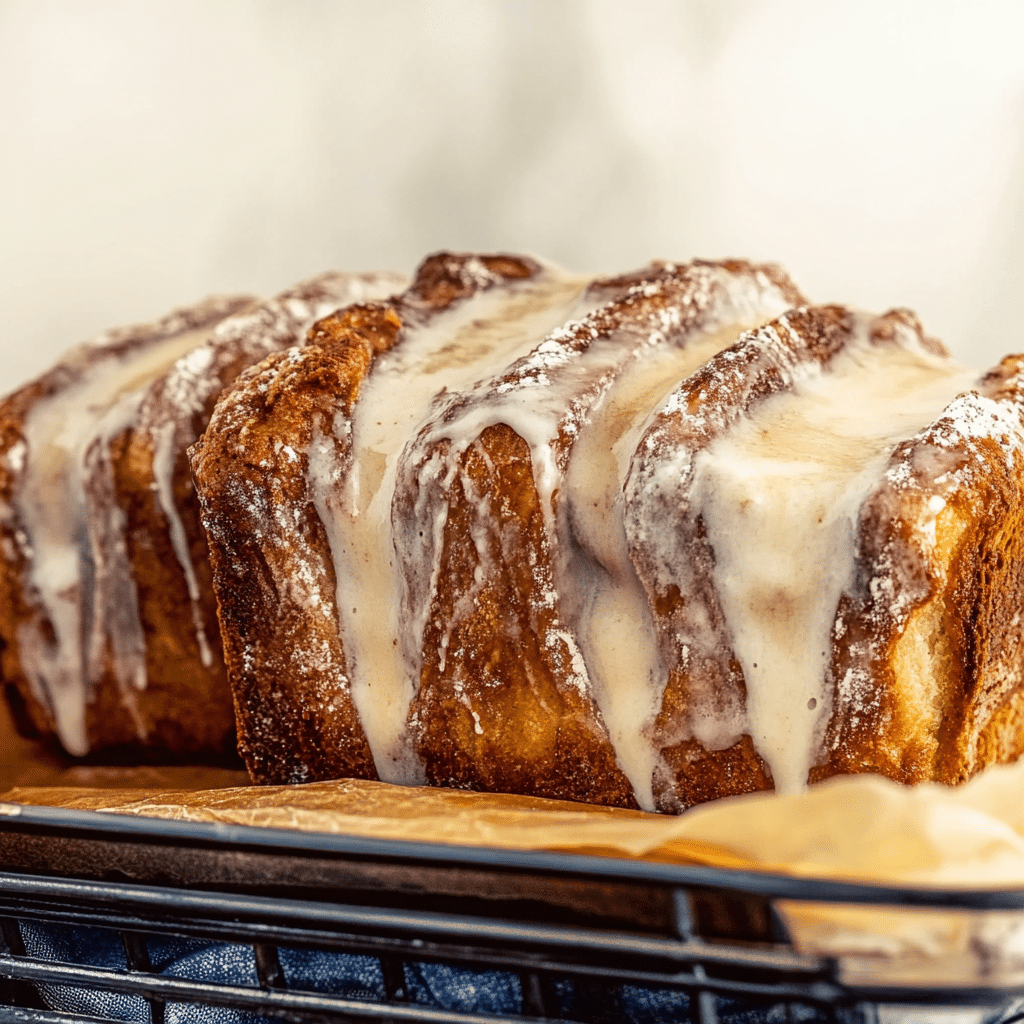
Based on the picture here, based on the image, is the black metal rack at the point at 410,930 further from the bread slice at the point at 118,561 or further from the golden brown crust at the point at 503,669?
the bread slice at the point at 118,561

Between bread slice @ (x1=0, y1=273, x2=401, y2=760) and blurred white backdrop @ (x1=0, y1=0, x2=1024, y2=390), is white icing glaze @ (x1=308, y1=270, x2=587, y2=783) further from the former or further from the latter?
blurred white backdrop @ (x1=0, y1=0, x2=1024, y2=390)

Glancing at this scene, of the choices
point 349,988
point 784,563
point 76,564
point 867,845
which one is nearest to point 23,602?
point 76,564

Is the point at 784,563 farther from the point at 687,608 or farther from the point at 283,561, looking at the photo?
the point at 283,561

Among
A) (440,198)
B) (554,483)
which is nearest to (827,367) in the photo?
(554,483)

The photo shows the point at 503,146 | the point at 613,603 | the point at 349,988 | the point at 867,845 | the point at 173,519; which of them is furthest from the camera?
the point at 503,146

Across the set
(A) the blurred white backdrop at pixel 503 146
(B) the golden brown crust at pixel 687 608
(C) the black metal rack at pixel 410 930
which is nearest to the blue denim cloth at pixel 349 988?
(C) the black metal rack at pixel 410 930

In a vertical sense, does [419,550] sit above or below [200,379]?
below

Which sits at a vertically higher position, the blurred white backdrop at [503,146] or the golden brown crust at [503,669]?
the blurred white backdrop at [503,146]

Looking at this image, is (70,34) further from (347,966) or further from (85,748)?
(347,966)
